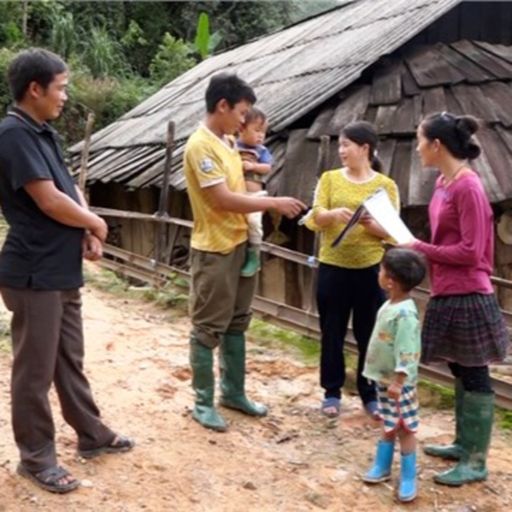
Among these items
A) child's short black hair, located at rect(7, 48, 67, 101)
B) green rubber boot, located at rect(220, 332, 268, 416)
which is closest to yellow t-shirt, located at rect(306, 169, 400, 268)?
green rubber boot, located at rect(220, 332, 268, 416)

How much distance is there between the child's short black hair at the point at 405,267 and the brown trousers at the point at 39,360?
1.37 metres

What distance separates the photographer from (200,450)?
354 cm

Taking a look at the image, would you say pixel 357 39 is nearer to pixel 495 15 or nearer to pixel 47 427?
pixel 495 15

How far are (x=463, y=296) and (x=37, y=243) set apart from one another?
183 centimetres

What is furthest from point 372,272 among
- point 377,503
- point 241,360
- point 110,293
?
point 110,293

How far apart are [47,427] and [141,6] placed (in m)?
23.4

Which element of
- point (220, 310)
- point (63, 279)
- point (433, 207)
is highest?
point (433, 207)

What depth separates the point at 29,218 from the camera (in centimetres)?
292

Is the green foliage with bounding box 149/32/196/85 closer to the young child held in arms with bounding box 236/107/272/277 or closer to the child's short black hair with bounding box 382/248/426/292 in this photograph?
the young child held in arms with bounding box 236/107/272/277

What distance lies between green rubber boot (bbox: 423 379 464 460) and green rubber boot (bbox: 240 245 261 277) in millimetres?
1124

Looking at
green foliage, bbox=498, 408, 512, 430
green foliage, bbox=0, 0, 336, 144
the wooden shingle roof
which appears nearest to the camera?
green foliage, bbox=498, 408, 512, 430

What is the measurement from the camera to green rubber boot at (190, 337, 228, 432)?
372cm

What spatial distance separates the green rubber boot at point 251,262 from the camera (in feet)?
12.5

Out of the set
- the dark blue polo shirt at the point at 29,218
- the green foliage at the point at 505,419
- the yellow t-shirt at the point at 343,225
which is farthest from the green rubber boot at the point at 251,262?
the green foliage at the point at 505,419
